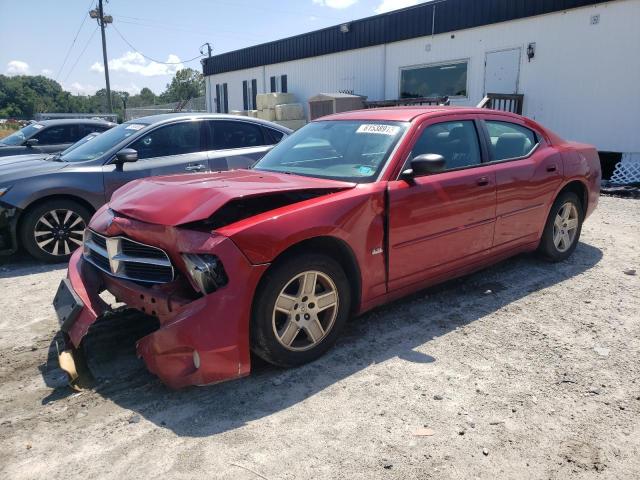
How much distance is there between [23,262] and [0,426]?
3.74m

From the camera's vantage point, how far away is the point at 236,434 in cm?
258

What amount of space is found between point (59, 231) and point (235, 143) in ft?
7.93

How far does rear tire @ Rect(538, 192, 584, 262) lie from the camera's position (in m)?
5.08

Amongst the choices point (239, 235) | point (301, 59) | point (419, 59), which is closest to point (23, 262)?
point (239, 235)

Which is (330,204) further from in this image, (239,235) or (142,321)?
(142,321)

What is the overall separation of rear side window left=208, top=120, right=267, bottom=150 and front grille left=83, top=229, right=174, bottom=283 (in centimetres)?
340

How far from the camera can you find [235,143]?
21.9 feet

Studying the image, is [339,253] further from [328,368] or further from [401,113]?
[401,113]

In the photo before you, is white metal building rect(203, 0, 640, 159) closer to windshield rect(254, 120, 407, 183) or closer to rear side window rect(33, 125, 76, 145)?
windshield rect(254, 120, 407, 183)

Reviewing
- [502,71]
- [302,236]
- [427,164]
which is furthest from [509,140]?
[502,71]

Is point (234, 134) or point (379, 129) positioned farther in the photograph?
point (234, 134)

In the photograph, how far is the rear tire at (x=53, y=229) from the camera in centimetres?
560

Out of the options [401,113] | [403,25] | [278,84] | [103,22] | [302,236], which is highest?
[103,22]

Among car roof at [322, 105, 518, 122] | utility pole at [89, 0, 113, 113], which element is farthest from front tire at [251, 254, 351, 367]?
utility pole at [89, 0, 113, 113]
